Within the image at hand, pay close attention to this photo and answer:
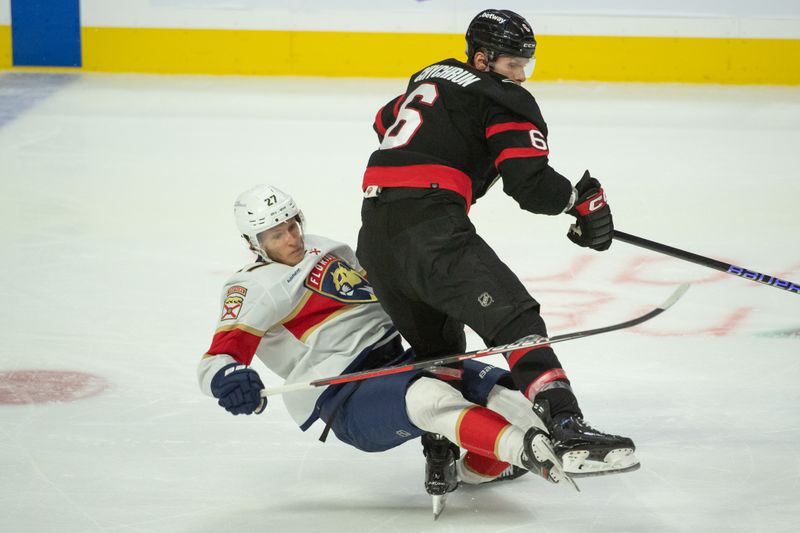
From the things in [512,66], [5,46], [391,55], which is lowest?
[5,46]

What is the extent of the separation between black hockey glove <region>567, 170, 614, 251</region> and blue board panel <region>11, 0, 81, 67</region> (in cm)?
729

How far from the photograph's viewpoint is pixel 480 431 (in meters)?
2.82

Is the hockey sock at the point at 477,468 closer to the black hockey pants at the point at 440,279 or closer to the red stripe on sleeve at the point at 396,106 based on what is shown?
the black hockey pants at the point at 440,279

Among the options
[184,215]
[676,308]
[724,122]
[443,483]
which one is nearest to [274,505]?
[443,483]

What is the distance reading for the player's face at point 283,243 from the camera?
319 cm

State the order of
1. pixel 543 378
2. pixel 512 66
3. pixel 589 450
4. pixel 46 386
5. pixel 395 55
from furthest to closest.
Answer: pixel 395 55 → pixel 46 386 → pixel 512 66 → pixel 543 378 → pixel 589 450

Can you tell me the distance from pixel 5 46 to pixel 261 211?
7297 millimetres

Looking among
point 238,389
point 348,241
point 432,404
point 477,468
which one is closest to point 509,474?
point 477,468

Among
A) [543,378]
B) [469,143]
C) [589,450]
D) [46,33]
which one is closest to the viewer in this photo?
Answer: [589,450]

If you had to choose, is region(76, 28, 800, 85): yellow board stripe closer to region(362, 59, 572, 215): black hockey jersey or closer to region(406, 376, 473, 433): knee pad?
region(362, 59, 572, 215): black hockey jersey

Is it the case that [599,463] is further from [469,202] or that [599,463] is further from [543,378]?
→ [469,202]

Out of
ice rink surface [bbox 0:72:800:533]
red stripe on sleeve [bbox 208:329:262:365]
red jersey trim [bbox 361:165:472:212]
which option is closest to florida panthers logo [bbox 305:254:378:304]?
red stripe on sleeve [bbox 208:329:262:365]

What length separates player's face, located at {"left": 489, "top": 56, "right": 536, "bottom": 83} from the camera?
3061mm

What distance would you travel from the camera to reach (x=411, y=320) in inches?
121
